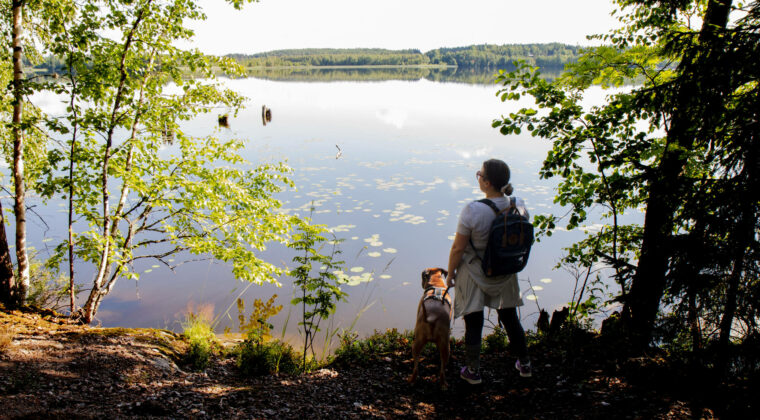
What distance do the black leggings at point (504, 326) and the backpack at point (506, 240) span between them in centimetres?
40

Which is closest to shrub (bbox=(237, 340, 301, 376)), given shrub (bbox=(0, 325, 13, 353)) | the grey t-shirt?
shrub (bbox=(0, 325, 13, 353))

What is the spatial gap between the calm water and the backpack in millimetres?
3382

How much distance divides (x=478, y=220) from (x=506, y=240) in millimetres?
253

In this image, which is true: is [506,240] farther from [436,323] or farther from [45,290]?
[45,290]

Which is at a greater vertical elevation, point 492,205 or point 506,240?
point 492,205

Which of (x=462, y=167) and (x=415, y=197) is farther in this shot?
(x=462, y=167)

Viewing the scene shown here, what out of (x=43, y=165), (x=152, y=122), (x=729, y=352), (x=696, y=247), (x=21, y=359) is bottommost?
(x=21, y=359)

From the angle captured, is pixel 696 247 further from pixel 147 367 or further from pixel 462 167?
pixel 462 167

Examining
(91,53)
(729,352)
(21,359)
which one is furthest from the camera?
(91,53)

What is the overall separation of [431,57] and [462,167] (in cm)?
14249

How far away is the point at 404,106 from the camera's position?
35.0m

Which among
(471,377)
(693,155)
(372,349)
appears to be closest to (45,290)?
(372,349)

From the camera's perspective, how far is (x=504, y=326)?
349 centimetres

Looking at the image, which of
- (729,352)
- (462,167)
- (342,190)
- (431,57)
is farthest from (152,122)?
(431,57)
